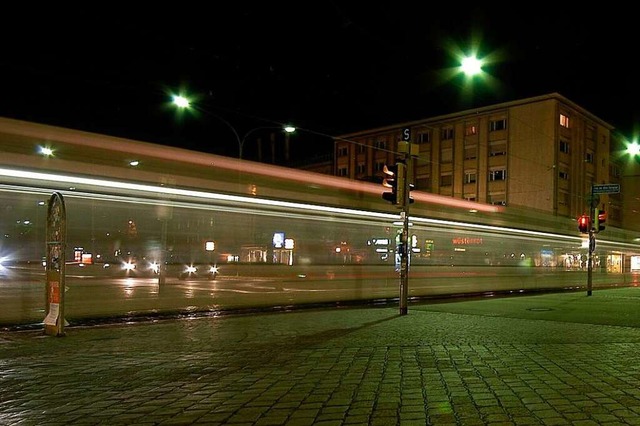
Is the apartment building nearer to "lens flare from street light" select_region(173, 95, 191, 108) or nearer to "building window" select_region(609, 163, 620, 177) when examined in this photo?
"building window" select_region(609, 163, 620, 177)

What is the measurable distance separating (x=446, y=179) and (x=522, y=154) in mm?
7979

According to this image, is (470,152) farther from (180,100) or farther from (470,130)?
(180,100)

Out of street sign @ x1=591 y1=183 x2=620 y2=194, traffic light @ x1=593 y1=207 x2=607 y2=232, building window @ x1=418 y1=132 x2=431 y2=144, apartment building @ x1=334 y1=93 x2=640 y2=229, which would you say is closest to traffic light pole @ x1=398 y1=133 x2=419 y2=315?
street sign @ x1=591 y1=183 x2=620 y2=194

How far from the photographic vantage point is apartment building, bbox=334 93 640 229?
170ft

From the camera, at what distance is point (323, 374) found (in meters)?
7.72

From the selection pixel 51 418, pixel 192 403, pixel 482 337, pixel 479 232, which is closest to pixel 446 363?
pixel 482 337

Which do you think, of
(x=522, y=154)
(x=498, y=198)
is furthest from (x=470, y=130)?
(x=498, y=198)

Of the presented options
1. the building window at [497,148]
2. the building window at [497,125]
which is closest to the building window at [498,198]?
the building window at [497,148]

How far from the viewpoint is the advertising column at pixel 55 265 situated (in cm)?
1056

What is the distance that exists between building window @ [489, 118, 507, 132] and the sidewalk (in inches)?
1707

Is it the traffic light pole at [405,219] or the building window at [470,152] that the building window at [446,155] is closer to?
the building window at [470,152]

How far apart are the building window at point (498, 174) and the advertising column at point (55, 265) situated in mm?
47564

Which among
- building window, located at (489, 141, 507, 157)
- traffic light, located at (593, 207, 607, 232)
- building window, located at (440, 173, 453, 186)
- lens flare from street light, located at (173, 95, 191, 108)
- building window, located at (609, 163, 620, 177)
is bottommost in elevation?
traffic light, located at (593, 207, 607, 232)

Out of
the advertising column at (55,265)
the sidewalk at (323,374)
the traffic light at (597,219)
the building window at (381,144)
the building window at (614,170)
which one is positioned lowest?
the sidewalk at (323,374)
